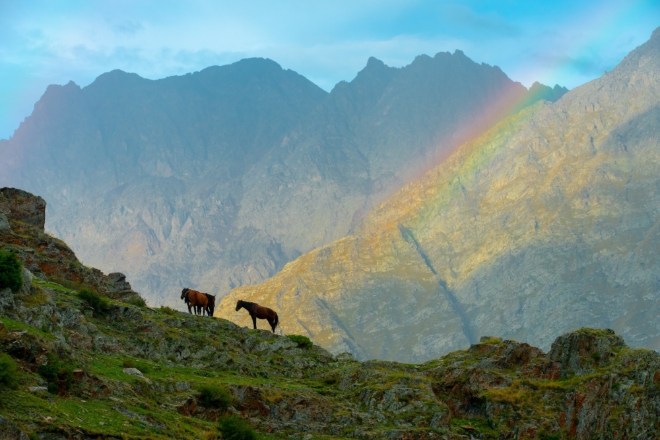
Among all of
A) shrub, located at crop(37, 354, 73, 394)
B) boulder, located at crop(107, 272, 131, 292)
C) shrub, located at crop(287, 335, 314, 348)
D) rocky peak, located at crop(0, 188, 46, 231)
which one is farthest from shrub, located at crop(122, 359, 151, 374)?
rocky peak, located at crop(0, 188, 46, 231)

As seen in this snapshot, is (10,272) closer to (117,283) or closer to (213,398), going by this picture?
(213,398)

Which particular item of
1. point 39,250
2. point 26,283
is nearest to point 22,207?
point 39,250

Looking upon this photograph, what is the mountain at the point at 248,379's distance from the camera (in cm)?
3041

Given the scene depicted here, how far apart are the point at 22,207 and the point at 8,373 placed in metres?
33.2

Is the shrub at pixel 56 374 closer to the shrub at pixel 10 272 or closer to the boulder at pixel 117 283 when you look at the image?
the shrub at pixel 10 272

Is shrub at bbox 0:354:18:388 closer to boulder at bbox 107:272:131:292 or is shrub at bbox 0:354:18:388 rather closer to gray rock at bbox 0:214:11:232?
gray rock at bbox 0:214:11:232

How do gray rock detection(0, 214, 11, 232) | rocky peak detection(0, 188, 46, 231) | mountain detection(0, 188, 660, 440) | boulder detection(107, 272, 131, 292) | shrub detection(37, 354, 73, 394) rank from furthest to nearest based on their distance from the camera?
boulder detection(107, 272, 131, 292) < rocky peak detection(0, 188, 46, 231) < gray rock detection(0, 214, 11, 232) < mountain detection(0, 188, 660, 440) < shrub detection(37, 354, 73, 394)

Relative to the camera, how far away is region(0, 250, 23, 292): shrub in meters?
36.2

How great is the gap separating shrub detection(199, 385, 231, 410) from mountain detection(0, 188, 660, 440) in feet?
0.24

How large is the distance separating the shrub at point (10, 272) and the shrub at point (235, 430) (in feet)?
41.2

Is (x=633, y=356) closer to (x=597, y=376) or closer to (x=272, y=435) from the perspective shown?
(x=597, y=376)

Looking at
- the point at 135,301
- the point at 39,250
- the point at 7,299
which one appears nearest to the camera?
the point at 7,299

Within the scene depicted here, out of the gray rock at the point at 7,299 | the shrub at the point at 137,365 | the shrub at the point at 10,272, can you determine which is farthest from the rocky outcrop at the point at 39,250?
the shrub at the point at 137,365

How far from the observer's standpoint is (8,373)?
89.6ft
